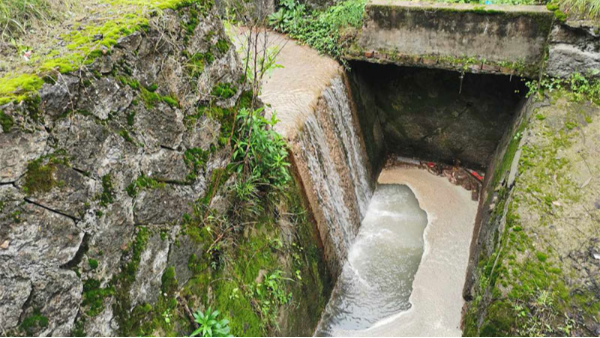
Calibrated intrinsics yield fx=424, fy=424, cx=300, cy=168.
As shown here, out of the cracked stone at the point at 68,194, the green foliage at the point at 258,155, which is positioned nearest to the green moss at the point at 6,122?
the cracked stone at the point at 68,194

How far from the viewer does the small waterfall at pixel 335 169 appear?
4449 millimetres

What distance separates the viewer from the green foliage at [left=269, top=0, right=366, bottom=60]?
611 centimetres

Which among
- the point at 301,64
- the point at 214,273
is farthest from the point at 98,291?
the point at 301,64

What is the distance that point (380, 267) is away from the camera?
5082mm

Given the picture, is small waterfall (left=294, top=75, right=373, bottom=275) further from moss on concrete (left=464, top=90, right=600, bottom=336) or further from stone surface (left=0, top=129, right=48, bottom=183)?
stone surface (left=0, top=129, right=48, bottom=183)

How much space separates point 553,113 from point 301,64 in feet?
10.5

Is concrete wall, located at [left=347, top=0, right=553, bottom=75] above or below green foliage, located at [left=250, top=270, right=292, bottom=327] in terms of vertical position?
above

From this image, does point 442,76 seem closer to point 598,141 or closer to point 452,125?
point 452,125

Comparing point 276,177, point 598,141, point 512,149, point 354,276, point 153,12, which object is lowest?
point 354,276

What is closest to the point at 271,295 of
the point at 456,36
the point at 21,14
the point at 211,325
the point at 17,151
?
the point at 211,325

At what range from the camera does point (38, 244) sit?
2113 mm

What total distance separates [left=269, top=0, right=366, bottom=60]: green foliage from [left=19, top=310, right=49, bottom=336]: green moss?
501 cm

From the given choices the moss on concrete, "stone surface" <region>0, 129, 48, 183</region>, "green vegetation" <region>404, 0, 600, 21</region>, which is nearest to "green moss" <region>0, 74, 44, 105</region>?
"stone surface" <region>0, 129, 48, 183</region>

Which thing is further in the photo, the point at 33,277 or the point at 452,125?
the point at 452,125
